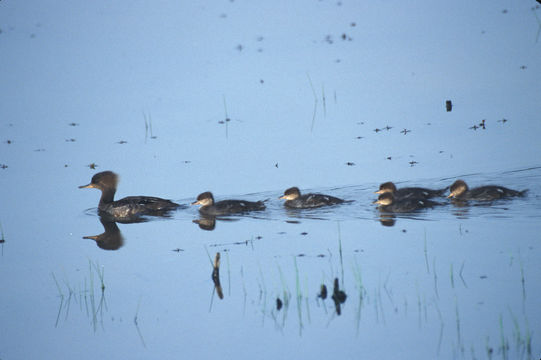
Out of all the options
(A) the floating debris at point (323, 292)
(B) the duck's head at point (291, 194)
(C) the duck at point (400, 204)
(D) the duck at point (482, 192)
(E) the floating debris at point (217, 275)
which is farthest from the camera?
(B) the duck's head at point (291, 194)

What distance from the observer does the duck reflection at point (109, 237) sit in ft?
29.9

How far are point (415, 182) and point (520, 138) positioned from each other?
7.76 ft

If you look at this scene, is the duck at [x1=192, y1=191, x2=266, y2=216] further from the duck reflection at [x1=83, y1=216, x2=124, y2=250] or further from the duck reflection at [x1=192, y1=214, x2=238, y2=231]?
the duck reflection at [x1=83, y1=216, x2=124, y2=250]

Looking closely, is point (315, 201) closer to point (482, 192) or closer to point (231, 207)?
point (231, 207)

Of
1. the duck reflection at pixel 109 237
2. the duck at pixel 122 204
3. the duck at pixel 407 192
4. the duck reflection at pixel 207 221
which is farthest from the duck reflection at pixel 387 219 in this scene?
the duck reflection at pixel 109 237

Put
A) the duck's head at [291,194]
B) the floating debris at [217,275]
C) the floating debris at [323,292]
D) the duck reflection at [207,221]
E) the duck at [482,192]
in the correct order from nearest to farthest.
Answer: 1. the floating debris at [323,292]
2. the floating debris at [217,275]
3. the duck reflection at [207,221]
4. the duck at [482,192]
5. the duck's head at [291,194]

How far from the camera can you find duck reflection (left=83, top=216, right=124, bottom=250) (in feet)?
29.9

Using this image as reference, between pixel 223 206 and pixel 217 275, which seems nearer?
pixel 217 275

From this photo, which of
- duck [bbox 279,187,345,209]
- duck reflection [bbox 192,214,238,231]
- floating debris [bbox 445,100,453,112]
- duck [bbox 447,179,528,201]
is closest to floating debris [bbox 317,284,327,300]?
duck reflection [bbox 192,214,238,231]

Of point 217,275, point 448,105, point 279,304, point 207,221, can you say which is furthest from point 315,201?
point 448,105

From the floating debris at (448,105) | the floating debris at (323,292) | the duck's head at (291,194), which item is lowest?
the floating debris at (323,292)

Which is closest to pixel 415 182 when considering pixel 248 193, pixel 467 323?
pixel 248 193

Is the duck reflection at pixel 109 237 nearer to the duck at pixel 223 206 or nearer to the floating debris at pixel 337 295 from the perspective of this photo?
the duck at pixel 223 206

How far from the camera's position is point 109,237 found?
961 cm
